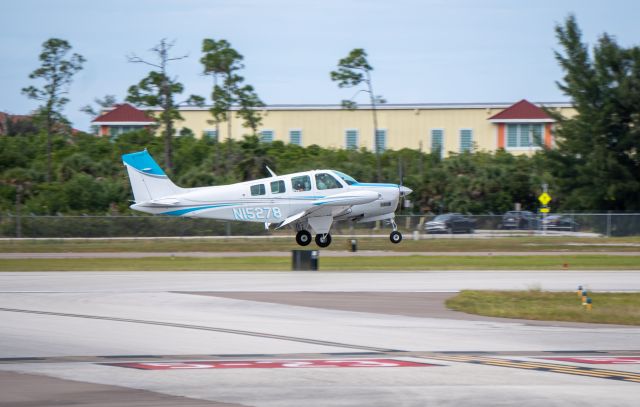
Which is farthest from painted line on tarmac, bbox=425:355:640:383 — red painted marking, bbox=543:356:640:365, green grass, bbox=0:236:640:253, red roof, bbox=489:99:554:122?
red roof, bbox=489:99:554:122

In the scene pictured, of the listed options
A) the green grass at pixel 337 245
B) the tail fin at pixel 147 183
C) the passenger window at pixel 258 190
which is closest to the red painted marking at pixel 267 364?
the passenger window at pixel 258 190

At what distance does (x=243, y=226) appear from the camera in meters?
51.8

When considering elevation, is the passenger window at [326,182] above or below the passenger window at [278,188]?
above

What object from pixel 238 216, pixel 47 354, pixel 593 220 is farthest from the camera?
pixel 593 220

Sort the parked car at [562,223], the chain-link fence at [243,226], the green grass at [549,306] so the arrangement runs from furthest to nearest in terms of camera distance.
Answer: the parked car at [562,223]
the chain-link fence at [243,226]
the green grass at [549,306]

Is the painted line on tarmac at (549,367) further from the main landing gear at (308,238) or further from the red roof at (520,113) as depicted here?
the red roof at (520,113)

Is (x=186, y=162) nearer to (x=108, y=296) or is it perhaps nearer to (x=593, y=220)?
(x=593, y=220)

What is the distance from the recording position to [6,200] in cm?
6016

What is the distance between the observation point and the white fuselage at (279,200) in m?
35.2

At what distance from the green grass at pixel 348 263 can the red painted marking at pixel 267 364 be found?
17.9 meters

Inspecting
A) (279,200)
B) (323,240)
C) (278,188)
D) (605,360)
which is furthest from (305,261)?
(605,360)

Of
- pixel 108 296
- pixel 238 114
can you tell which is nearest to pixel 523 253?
pixel 108 296

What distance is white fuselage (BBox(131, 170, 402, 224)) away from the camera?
3516cm

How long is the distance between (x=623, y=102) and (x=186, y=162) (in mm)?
34091
